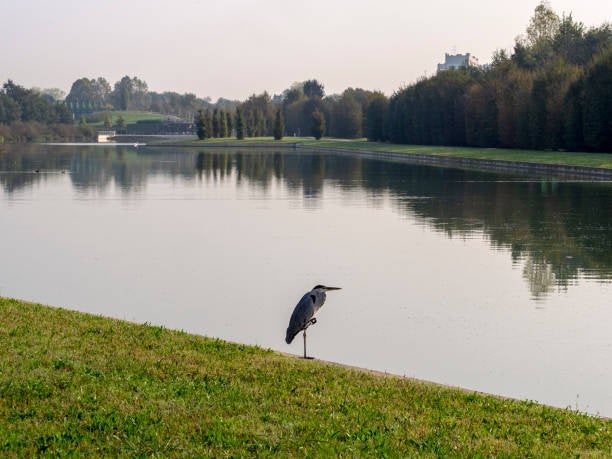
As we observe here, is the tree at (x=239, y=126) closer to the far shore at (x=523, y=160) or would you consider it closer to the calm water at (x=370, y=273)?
the far shore at (x=523, y=160)

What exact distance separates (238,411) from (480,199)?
28008mm

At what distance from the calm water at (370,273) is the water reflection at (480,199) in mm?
120

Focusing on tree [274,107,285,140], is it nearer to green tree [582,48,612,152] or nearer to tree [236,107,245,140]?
tree [236,107,245,140]

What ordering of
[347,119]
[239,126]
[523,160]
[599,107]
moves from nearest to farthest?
[523,160], [599,107], [347,119], [239,126]

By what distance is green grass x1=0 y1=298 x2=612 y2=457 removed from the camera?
6898 millimetres

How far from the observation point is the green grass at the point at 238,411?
6898mm

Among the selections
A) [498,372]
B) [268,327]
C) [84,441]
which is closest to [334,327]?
[268,327]

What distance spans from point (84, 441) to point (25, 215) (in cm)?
2342

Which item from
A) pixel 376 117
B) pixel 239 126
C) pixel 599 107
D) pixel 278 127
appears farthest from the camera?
pixel 239 126

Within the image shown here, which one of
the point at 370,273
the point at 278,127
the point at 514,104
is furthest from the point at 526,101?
the point at 278,127

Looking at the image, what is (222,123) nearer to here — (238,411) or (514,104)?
(514,104)

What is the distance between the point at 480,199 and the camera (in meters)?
34.6

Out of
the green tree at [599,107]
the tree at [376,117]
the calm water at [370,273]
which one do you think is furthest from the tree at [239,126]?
the calm water at [370,273]

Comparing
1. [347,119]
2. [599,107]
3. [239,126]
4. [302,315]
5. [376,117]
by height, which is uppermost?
[599,107]
